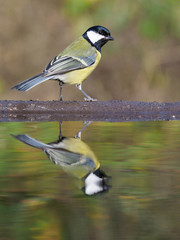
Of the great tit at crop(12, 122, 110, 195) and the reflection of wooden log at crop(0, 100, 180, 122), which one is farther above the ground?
the reflection of wooden log at crop(0, 100, 180, 122)

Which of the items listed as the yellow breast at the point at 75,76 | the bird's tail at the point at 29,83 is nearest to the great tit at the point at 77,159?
the bird's tail at the point at 29,83

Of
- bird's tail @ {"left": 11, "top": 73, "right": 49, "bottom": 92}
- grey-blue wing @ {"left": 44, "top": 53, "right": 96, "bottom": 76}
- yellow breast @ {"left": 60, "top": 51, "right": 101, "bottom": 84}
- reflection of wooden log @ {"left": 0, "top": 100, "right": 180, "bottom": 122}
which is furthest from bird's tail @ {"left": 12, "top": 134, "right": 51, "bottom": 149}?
yellow breast @ {"left": 60, "top": 51, "right": 101, "bottom": 84}

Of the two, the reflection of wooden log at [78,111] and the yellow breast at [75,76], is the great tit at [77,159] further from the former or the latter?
the yellow breast at [75,76]

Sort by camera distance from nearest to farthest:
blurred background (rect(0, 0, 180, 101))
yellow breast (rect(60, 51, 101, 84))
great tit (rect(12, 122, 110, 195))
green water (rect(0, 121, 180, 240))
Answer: green water (rect(0, 121, 180, 240)) < great tit (rect(12, 122, 110, 195)) < yellow breast (rect(60, 51, 101, 84)) < blurred background (rect(0, 0, 180, 101))

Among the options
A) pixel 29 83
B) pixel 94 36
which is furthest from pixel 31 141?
pixel 94 36

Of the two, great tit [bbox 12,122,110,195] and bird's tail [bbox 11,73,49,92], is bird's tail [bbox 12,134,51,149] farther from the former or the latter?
bird's tail [bbox 11,73,49,92]

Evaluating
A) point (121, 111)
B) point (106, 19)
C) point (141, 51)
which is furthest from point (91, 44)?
point (141, 51)

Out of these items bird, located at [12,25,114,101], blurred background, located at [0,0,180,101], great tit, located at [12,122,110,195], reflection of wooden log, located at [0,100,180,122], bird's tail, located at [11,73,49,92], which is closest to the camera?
great tit, located at [12,122,110,195]

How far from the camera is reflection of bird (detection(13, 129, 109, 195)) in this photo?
7.46ft

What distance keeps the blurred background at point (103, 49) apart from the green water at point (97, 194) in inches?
203

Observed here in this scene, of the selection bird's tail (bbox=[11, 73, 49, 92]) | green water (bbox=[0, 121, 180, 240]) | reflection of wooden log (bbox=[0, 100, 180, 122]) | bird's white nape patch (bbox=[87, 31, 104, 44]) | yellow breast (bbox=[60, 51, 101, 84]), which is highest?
bird's white nape patch (bbox=[87, 31, 104, 44])

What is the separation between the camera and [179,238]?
5.22 ft

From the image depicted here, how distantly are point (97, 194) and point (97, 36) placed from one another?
3483 millimetres

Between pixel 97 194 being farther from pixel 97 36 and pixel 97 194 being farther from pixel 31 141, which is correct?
pixel 97 36
